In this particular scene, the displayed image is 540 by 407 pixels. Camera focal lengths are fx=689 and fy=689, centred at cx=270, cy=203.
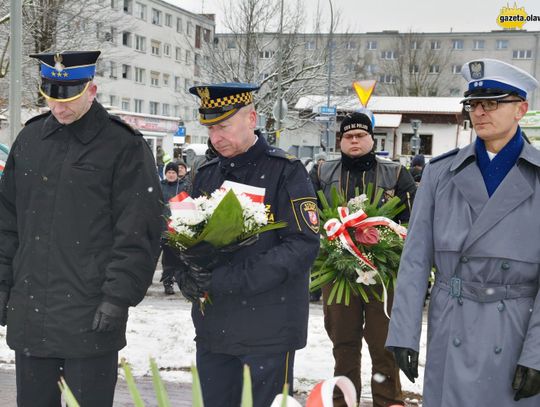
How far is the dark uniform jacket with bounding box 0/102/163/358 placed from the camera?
298 cm

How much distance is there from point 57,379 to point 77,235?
2.16 feet

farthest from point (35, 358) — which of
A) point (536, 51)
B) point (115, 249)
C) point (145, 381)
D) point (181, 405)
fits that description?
point (536, 51)

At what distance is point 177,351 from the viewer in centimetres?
594

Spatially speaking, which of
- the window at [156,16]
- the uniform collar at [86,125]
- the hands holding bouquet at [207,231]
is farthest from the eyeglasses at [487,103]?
the window at [156,16]

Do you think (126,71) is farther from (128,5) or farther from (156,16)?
(156,16)

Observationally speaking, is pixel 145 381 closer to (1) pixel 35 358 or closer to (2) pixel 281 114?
(1) pixel 35 358

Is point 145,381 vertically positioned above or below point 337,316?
below

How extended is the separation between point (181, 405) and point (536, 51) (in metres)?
69.7

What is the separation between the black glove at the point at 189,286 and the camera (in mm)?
2965

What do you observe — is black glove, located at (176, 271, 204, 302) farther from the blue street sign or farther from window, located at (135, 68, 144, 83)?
window, located at (135, 68, 144, 83)

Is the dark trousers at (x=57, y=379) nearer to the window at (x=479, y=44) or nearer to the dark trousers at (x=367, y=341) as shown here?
the dark trousers at (x=367, y=341)

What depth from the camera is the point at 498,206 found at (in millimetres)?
2670

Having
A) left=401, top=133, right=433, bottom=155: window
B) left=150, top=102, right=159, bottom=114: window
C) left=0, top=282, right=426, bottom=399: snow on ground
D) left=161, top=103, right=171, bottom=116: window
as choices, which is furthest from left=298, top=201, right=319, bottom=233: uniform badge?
left=161, top=103, right=171, bottom=116: window

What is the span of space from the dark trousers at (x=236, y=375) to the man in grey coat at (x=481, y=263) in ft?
1.77
